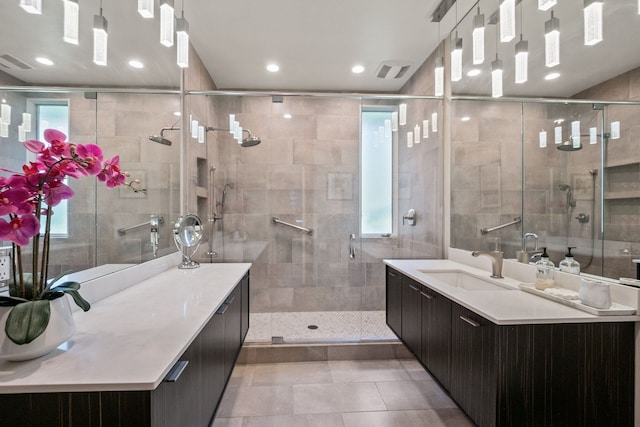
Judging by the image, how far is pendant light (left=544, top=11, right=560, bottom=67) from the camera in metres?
1.55

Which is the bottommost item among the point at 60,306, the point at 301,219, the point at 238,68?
the point at 60,306

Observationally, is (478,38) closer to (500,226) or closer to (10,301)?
(500,226)

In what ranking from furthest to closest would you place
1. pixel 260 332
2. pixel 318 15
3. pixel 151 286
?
pixel 260 332 → pixel 318 15 → pixel 151 286

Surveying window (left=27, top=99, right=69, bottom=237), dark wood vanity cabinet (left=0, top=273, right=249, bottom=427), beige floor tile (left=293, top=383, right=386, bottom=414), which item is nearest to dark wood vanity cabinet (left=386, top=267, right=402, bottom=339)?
beige floor tile (left=293, top=383, right=386, bottom=414)

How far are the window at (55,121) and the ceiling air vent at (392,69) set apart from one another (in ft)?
9.45

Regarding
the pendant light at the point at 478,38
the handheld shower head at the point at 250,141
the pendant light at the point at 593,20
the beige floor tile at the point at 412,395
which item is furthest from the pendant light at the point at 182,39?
the beige floor tile at the point at 412,395

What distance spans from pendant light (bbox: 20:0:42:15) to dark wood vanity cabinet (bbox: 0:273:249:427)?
4.35 ft

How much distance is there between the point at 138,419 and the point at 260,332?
87.3 inches

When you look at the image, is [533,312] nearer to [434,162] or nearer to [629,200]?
[629,200]

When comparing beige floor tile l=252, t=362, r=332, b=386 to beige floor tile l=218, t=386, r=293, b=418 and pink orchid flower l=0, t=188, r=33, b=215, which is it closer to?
beige floor tile l=218, t=386, r=293, b=418

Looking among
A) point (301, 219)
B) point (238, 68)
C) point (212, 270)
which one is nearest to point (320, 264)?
point (301, 219)

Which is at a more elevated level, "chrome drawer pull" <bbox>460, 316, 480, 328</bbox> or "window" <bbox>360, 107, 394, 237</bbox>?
"window" <bbox>360, 107, 394, 237</bbox>

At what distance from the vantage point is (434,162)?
301 centimetres

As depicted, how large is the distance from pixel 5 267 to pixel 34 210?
36 cm
